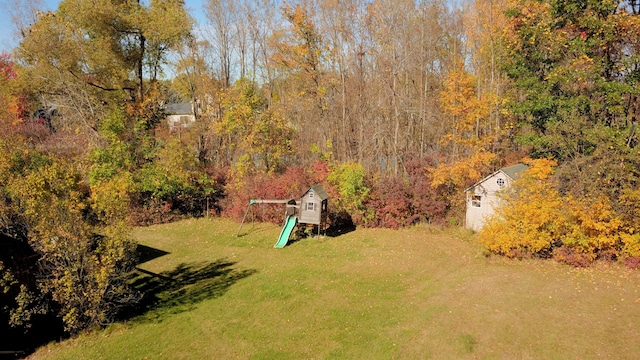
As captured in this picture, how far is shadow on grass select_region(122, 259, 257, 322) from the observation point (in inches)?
535

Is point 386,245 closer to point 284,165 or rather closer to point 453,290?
point 453,290

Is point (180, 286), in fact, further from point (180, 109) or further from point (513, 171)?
point (180, 109)

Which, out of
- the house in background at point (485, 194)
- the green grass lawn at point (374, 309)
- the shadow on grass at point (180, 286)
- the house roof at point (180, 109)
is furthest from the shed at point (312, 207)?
the house roof at point (180, 109)

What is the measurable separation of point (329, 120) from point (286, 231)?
40.8ft

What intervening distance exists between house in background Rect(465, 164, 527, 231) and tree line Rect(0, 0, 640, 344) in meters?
0.86

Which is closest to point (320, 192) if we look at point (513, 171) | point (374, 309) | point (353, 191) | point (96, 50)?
point (353, 191)

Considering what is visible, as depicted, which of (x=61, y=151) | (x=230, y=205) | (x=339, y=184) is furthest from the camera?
(x=61, y=151)

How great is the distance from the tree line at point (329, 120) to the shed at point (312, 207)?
2.33 metres

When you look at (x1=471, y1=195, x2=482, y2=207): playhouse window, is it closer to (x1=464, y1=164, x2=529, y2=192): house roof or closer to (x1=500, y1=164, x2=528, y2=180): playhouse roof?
(x1=464, y1=164, x2=529, y2=192): house roof

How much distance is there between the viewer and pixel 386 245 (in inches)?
773

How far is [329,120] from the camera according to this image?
30406 millimetres

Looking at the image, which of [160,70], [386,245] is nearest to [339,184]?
[386,245]

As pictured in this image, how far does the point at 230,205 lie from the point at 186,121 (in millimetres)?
17243

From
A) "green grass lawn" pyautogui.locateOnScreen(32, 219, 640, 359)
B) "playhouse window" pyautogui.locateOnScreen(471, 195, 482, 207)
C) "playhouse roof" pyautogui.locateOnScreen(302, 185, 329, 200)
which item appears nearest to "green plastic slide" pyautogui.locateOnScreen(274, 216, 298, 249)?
"green grass lawn" pyautogui.locateOnScreen(32, 219, 640, 359)
